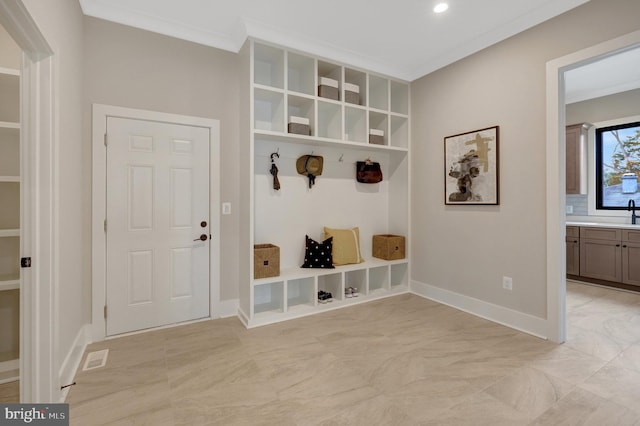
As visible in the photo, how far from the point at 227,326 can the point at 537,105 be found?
3.40m

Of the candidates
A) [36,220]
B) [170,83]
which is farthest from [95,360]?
[170,83]

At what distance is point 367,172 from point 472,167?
120 centimetres

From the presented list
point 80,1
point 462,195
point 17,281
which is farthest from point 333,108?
point 17,281

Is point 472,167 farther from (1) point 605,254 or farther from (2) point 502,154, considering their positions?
(1) point 605,254

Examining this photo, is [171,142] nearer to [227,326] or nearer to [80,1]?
[80,1]

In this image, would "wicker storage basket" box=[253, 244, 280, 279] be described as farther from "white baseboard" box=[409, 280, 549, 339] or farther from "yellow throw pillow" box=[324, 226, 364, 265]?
"white baseboard" box=[409, 280, 549, 339]

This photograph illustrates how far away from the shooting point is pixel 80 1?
2479mm

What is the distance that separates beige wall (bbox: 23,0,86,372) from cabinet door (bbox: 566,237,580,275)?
5.80 meters

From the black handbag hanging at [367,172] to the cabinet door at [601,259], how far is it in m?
3.11

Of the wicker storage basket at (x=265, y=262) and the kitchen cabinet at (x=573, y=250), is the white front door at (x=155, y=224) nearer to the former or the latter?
the wicker storage basket at (x=265, y=262)

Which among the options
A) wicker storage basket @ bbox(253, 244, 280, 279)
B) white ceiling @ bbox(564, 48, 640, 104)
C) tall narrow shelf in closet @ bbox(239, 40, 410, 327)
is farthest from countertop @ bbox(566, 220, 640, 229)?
wicker storage basket @ bbox(253, 244, 280, 279)

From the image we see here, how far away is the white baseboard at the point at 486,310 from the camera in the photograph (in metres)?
2.76

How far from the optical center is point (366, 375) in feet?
7.06

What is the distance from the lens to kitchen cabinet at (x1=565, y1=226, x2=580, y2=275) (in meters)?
4.48
